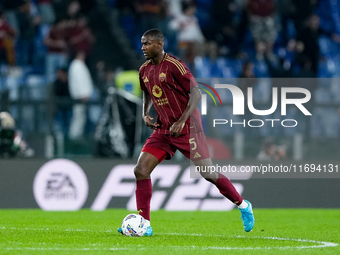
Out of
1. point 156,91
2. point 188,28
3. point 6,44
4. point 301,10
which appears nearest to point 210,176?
point 156,91

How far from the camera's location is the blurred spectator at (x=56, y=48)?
1384cm

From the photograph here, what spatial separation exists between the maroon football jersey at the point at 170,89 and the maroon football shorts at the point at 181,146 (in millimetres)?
66

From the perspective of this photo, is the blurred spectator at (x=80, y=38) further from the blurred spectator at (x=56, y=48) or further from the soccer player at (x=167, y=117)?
the soccer player at (x=167, y=117)

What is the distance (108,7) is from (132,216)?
9.87 meters

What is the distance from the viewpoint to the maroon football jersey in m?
6.34

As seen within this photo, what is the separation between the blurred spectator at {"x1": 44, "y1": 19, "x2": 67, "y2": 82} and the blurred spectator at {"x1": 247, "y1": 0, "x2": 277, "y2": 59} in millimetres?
4581

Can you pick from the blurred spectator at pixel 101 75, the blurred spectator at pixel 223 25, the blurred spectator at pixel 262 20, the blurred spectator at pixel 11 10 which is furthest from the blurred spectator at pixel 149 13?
the blurred spectator at pixel 11 10

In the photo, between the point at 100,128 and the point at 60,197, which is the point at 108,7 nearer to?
the point at 100,128

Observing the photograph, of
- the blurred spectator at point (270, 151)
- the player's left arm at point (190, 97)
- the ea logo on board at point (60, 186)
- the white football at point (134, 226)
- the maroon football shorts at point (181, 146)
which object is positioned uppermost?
the player's left arm at point (190, 97)

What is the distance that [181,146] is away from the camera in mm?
6449

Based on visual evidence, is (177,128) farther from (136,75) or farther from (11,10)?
(11,10)

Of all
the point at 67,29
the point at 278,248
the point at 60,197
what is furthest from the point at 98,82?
the point at 278,248

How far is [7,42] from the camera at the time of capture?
14.2m

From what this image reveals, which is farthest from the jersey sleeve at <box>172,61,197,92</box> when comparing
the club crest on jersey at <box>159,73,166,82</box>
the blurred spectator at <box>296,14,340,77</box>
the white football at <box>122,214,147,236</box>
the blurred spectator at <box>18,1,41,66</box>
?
the blurred spectator at <box>18,1,41,66</box>
